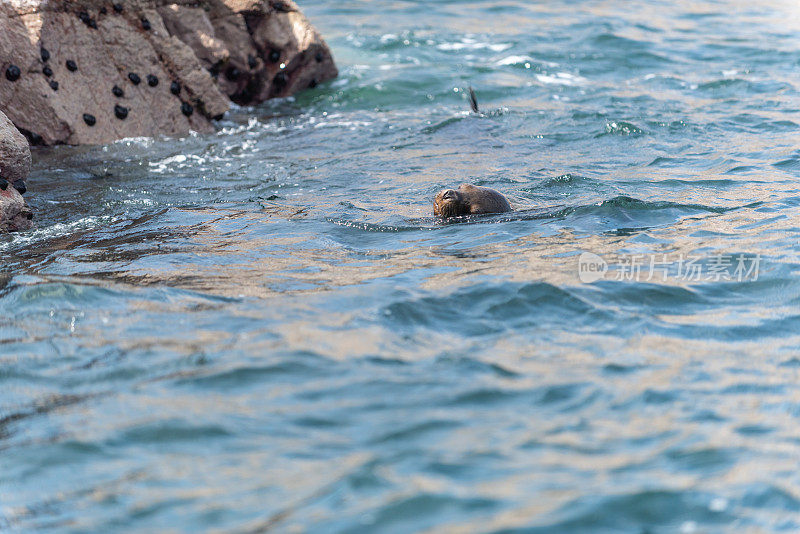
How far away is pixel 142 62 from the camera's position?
9.39m

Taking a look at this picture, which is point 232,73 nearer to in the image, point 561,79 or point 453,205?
point 561,79

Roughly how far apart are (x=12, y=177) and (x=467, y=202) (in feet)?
11.1

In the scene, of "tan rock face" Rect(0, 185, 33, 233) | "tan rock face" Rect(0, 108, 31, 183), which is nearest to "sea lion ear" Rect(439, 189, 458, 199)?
"tan rock face" Rect(0, 185, 33, 233)

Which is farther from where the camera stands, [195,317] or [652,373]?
[195,317]

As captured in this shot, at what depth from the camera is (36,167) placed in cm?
791

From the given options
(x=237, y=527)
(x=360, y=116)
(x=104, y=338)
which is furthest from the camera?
(x=360, y=116)

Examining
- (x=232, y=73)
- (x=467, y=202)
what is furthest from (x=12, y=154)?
(x=232, y=73)

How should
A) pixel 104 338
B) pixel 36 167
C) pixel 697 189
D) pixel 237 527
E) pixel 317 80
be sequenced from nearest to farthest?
pixel 237 527 → pixel 104 338 → pixel 697 189 → pixel 36 167 → pixel 317 80

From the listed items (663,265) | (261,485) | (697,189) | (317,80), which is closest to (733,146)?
(697,189)

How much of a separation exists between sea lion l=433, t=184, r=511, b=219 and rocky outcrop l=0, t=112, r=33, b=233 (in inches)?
116

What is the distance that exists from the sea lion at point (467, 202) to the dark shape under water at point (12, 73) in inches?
182

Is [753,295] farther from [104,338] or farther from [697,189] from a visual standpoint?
[104,338]

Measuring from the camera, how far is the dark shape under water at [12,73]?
8250 millimetres

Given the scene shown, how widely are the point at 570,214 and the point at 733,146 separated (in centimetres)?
309
